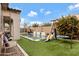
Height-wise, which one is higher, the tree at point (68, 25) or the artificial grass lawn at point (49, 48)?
the tree at point (68, 25)

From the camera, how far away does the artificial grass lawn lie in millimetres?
3086

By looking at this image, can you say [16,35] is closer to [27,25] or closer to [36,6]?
[27,25]

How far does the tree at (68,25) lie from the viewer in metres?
3.13

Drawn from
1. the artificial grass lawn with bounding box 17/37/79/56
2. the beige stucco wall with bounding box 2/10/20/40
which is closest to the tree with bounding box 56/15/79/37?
the artificial grass lawn with bounding box 17/37/79/56

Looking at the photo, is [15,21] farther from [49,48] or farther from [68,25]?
[68,25]

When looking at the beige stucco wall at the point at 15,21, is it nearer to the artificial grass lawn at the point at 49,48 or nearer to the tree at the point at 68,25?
the artificial grass lawn at the point at 49,48

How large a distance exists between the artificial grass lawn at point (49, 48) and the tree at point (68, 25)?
13 centimetres

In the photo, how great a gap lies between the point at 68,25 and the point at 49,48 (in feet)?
1.25

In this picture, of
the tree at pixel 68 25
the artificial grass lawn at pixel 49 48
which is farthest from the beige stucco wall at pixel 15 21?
the tree at pixel 68 25

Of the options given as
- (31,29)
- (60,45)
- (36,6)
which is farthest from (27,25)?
(60,45)

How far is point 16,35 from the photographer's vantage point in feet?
10.5

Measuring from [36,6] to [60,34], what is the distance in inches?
18.8

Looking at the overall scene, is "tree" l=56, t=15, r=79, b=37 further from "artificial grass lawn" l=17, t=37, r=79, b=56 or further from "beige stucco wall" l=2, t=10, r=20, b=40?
"beige stucco wall" l=2, t=10, r=20, b=40

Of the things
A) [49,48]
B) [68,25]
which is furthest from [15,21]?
[68,25]
